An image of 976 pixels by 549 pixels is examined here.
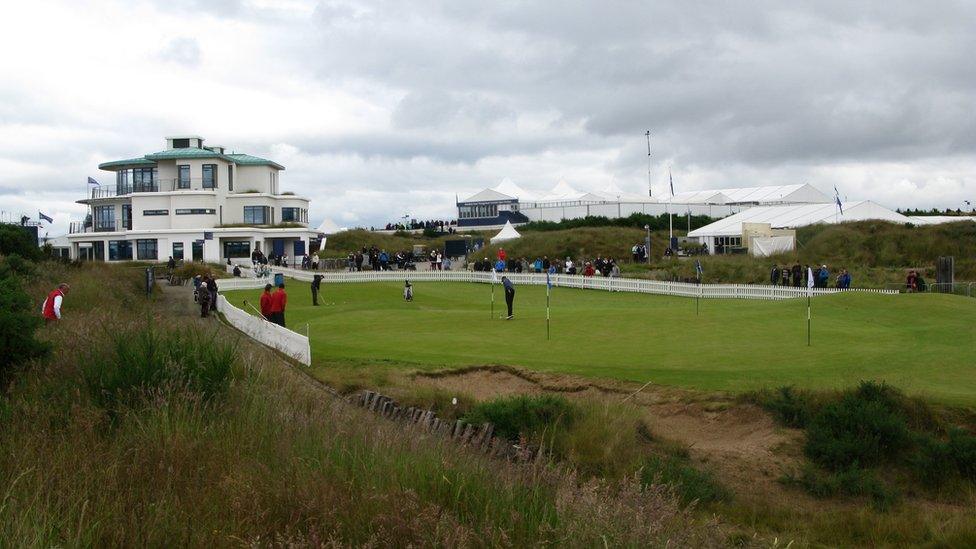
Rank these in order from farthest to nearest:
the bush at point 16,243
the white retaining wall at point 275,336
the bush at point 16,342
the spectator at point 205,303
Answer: the bush at point 16,243 < the spectator at point 205,303 < the white retaining wall at point 275,336 < the bush at point 16,342

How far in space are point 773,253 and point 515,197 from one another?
5065 centimetres

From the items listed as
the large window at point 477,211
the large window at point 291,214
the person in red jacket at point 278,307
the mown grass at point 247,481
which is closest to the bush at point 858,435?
the mown grass at point 247,481

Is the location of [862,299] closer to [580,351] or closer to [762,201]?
[580,351]

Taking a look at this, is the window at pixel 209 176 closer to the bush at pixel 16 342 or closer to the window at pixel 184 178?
the window at pixel 184 178

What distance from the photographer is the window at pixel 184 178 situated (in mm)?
72750

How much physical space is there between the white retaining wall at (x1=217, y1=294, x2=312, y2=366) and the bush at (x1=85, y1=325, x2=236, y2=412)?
1034cm

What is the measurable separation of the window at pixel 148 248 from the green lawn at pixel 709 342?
40.5 m

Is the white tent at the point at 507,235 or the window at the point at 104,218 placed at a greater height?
the window at the point at 104,218

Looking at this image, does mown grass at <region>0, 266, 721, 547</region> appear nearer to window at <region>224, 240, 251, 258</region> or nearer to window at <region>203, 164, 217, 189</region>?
window at <region>224, 240, 251, 258</region>

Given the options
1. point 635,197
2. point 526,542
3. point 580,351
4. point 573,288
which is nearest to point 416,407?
point 580,351

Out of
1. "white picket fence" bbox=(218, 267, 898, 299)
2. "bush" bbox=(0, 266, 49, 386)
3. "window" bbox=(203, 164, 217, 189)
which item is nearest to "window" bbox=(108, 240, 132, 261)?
"window" bbox=(203, 164, 217, 189)

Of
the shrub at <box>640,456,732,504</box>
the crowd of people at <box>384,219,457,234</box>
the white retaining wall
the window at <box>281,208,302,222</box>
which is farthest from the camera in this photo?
the crowd of people at <box>384,219,457,234</box>

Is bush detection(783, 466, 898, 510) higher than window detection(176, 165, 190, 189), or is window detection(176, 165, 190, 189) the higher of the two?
window detection(176, 165, 190, 189)

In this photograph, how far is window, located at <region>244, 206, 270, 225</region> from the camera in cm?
7512
